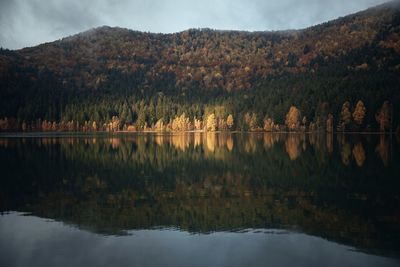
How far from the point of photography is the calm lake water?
56.4 feet

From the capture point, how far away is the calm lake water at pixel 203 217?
17.2 meters

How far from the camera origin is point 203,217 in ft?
76.8

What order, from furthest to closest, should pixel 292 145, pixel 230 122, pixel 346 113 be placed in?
pixel 230 122, pixel 346 113, pixel 292 145

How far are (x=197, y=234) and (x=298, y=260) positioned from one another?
5437 mm

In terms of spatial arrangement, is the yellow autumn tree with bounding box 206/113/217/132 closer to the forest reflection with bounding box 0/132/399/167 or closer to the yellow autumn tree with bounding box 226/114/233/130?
the yellow autumn tree with bounding box 226/114/233/130

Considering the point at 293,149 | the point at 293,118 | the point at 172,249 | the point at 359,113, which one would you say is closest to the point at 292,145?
the point at 293,149

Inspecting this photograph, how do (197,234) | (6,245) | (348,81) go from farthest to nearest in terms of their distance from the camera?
1. (348,81)
2. (197,234)
3. (6,245)

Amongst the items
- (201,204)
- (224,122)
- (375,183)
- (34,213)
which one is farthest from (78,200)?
(224,122)

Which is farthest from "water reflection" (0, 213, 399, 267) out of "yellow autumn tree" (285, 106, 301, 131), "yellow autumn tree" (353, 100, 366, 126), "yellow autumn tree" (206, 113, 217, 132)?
"yellow autumn tree" (206, 113, 217, 132)

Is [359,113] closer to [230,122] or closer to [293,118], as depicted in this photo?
[293,118]

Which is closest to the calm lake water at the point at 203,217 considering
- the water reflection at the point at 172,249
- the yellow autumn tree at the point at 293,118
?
the water reflection at the point at 172,249

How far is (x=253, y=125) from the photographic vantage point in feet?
600

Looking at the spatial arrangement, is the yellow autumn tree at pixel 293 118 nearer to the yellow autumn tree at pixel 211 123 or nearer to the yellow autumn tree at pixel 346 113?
the yellow autumn tree at pixel 346 113

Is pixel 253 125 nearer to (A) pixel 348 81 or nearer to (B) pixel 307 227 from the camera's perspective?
(A) pixel 348 81
